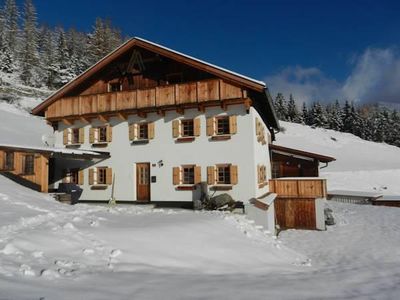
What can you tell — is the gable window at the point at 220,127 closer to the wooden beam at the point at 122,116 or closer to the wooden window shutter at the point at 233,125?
the wooden window shutter at the point at 233,125

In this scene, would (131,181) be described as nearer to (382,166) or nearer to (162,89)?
(162,89)

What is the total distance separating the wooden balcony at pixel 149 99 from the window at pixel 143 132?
1.07m

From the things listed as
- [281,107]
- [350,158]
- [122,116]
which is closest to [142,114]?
[122,116]

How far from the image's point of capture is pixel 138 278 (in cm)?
573

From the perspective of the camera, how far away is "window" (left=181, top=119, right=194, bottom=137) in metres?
Result: 18.2

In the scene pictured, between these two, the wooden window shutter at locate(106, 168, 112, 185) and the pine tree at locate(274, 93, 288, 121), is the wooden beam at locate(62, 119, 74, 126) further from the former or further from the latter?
→ the pine tree at locate(274, 93, 288, 121)

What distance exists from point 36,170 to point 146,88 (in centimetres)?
708

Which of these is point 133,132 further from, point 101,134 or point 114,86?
point 114,86

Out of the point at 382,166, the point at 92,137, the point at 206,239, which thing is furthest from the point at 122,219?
the point at 382,166

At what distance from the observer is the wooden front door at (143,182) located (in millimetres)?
18984

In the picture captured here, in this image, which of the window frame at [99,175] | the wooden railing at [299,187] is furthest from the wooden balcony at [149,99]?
the wooden railing at [299,187]

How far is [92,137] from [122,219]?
9.98m

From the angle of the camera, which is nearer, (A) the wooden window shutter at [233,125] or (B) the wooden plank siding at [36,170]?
(B) the wooden plank siding at [36,170]

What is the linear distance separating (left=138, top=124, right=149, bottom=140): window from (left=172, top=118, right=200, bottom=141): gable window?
1.84 metres
